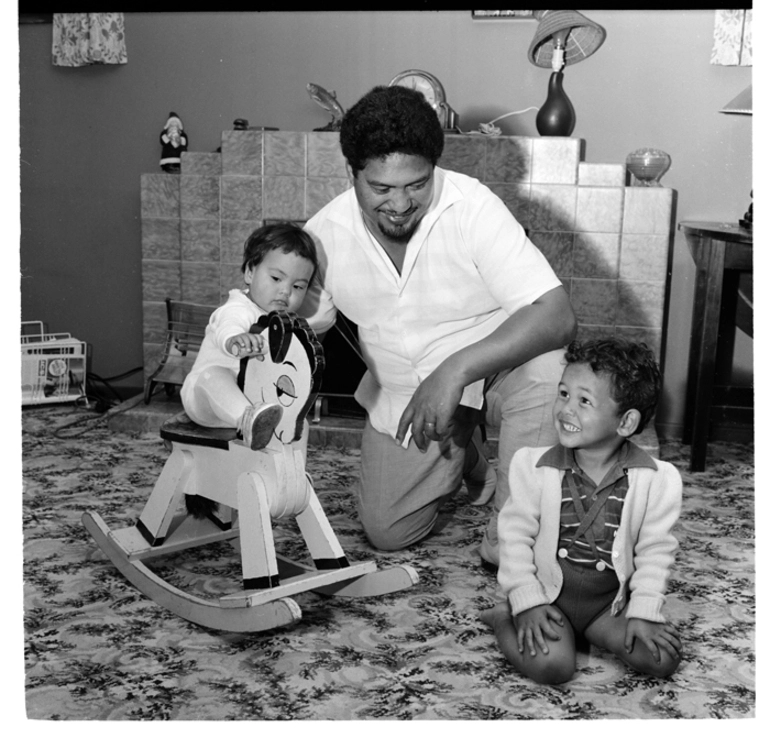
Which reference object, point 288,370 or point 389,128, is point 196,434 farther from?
point 389,128

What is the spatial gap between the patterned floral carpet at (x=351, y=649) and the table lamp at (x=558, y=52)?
4.12 ft

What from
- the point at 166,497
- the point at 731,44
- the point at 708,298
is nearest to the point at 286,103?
the point at 731,44

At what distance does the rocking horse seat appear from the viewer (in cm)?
140

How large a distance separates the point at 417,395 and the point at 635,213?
1478 millimetres

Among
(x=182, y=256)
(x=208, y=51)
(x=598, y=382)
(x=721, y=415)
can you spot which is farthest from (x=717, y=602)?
(x=208, y=51)

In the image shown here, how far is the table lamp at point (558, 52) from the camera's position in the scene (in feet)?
8.13

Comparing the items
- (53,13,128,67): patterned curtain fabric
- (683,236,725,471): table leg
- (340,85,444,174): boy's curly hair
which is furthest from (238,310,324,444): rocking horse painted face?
(53,13,128,67): patterned curtain fabric

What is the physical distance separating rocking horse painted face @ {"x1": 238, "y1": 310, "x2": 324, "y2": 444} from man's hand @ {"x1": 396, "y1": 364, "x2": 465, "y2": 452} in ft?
0.54

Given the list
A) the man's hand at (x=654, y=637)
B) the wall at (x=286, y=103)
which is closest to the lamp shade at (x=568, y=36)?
the wall at (x=286, y=103)

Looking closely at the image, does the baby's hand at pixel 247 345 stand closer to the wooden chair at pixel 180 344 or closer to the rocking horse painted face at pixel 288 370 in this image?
the rocking horse painted face at pixel 288 370

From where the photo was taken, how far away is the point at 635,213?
2.59 meters

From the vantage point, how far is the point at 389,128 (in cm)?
133

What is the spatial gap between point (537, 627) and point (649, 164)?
1731 mm

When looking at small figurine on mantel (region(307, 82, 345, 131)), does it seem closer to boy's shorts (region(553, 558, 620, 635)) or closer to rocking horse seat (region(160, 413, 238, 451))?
rocking horse seat (region(160, 413, 238, 451))
